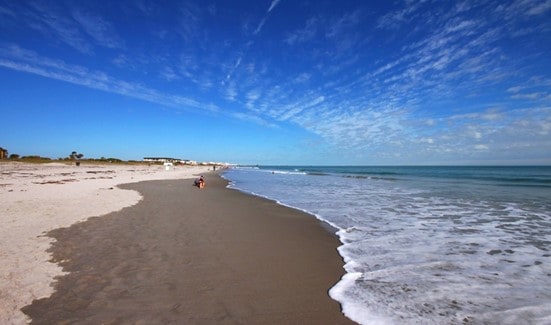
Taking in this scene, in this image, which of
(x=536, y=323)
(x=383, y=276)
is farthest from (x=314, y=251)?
(x=536, y=323)

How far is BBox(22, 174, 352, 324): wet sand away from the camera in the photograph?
4289 mm

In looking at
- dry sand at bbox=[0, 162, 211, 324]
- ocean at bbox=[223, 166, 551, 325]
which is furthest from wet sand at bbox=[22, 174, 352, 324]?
ocean at bbox=[223, 166, 551, 325]

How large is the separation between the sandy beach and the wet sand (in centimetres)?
2

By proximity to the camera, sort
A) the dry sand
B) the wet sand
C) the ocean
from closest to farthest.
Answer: the wet sand < the ocean < the dry sand

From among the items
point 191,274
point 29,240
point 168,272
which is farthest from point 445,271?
point 29,240

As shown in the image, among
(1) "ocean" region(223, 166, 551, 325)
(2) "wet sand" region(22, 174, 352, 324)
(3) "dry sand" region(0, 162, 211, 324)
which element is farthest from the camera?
(3) "dry sand" region(0, 162, 211, 324)

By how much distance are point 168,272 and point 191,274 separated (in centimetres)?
49

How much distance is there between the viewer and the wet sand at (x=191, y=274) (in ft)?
14.1

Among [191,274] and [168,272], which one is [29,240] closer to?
[168,272]

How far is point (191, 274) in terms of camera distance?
19.1ft

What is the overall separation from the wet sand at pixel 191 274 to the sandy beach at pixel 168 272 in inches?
0.8

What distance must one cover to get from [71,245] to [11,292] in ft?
9.88

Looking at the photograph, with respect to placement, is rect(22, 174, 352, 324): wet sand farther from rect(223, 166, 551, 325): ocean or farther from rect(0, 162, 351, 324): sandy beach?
rect(223, 166, 551, 325): ocean

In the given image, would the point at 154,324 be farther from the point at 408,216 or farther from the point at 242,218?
the point at 408,216
